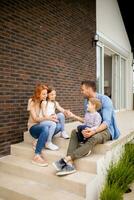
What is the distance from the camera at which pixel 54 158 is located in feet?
11.2

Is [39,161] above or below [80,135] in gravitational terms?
below

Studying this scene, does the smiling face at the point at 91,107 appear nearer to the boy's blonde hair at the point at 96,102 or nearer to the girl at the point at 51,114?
the boy's blonde hair at the point at 96,102

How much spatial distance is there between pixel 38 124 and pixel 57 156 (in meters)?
0.51

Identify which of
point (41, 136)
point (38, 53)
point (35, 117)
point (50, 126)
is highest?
point (38, 53)

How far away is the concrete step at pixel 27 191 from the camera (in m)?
2.79

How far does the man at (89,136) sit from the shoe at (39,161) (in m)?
0.31

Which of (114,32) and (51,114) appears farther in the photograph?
(114,32)

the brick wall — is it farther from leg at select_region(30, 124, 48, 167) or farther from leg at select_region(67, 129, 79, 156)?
leg at select_region(67, 129, 79, 156)

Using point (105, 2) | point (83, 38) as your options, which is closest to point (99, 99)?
point (83, 38)

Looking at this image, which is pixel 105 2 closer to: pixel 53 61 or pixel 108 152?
pixel 53 61

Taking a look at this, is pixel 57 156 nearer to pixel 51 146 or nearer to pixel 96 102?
pixel 51 146

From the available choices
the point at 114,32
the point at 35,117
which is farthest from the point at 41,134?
the point at 114,32

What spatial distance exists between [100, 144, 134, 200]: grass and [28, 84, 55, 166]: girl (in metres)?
0.83

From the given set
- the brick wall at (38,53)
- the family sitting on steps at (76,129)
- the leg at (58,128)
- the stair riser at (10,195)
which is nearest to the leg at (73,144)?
the family sitting on steps at (76,129)
